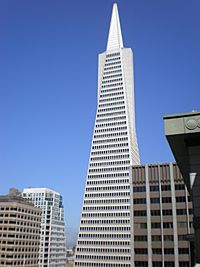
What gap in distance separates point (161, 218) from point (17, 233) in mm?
110748

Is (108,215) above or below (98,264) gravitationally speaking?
above

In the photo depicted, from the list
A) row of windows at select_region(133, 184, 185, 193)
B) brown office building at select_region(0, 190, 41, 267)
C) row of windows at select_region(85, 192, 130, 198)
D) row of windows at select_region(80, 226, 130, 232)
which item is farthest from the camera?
row of windows at select_region(85, 192, 130, 198)

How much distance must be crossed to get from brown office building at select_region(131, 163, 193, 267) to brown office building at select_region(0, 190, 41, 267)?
103917 millimetres

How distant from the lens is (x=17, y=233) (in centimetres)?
17100

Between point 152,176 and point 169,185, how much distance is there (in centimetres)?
512

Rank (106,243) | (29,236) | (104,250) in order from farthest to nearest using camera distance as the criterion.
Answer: (29,236) < (106,243) < (104,250)

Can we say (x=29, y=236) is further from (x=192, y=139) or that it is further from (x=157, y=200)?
(x=192, y=139)

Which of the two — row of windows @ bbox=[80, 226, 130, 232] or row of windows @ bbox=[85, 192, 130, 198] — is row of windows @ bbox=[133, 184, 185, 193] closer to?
row of windows @ bbox=[80, 226, 130, 232]

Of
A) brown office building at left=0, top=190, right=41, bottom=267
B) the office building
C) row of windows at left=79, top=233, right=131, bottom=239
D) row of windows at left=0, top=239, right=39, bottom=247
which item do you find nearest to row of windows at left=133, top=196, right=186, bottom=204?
the office building

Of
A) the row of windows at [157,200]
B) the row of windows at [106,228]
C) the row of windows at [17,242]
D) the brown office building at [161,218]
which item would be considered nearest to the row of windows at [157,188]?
the brown office building at [161,218]

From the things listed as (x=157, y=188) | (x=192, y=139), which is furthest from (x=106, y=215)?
(x=192, y=139)

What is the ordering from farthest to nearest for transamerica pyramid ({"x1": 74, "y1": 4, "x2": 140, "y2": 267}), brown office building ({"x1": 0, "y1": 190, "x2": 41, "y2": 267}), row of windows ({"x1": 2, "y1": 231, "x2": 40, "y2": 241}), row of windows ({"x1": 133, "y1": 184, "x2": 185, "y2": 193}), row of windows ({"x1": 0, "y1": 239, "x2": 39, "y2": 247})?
transamerica pyramid ({"x1": 74, "y1": 4, "x2": 140, "y2": 267})
row of windows ({"x1": 2, "y1": 231, "x2": 40, "y2": 241})
row of windows ({"x1": 0, "y1": 239, "x2": 39, "y2": 247})
brown office building ({"x1": 0, "y1": 190, "x2": 41, "y2": 267})
row of windows ({"x1": 133, "y1": 184, "x2": 185, "y2": 193})

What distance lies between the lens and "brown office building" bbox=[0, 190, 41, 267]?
16488cm

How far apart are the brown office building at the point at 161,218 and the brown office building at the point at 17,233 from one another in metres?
104
